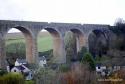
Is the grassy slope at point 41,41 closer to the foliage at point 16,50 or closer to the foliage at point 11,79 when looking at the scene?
the foliage at point 16,50

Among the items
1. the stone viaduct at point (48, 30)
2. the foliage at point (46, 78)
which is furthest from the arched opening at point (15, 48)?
the foliage at point (46, 78)

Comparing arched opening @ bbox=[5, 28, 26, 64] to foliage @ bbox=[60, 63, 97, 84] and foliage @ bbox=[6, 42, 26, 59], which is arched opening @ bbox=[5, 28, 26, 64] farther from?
foliage @ bbox=[60, 63, 97, 84]

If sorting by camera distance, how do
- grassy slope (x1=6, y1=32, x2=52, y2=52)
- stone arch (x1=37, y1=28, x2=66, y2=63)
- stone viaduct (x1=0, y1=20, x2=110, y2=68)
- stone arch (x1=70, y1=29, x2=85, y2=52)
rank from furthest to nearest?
1. grassy slope (x1=6, y1=32, x2=52, y2=52)
2. stone arch (x1=70, y1=29, x2=85, y2=52)
3. stone arch (x1=37, y1=28, x2=66, y2=63)
4. stone viaduct (x1=0, y1=20, x2=110, y2=68)

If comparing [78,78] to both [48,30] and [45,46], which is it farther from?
[45,46]

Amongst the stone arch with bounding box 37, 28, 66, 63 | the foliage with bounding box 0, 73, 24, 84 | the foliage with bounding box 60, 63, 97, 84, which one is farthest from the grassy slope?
the foliage with bounding box 0, 73, 24, 84

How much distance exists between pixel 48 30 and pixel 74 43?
7618 mm

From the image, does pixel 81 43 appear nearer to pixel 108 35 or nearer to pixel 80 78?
pixel 108 35

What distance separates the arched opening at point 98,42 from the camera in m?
36.3

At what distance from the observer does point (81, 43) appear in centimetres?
3547

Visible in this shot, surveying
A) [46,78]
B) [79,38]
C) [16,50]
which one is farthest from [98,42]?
[46,78]

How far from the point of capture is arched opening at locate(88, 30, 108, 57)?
36281 mm

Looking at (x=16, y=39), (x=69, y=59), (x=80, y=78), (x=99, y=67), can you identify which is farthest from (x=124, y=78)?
(x=16, y=39)

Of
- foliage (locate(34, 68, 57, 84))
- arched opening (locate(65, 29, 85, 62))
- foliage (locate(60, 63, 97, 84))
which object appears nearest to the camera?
foliage (locate(60, 63, 97, 84))

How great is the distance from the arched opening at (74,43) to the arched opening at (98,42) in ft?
5.25
